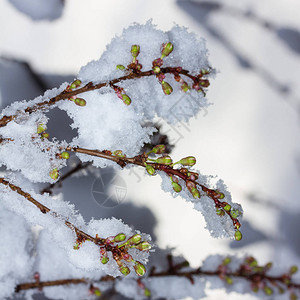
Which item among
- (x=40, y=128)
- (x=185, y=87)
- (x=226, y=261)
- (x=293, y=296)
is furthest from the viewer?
(x=293, y=296)

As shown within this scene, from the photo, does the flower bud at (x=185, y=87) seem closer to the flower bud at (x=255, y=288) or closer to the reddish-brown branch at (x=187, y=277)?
the reddish-brown branch at (x=187, y=277)

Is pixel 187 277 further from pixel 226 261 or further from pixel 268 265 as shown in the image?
pixel 268 265

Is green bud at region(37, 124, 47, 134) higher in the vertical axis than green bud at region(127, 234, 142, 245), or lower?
higher

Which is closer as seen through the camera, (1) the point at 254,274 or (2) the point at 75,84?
(2) the point at 75,84

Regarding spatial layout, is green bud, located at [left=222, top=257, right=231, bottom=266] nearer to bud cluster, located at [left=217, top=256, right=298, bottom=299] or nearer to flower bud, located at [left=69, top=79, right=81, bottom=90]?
bud cluster, located at [left=217, top=256, right=298, bottom=299]

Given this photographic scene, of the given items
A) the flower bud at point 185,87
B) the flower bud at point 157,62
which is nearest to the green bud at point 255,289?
the flower bud at point 185,87

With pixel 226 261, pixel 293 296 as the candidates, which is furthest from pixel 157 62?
pixel 293 296

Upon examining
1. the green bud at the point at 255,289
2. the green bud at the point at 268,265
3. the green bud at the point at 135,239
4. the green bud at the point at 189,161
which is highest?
the green bud at the point at 189,161

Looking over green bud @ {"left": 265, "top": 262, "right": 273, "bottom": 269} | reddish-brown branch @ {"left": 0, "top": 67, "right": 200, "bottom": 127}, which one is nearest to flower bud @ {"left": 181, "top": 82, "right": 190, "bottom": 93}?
reddish-brown branch @ {"left": 0, "top": 67, "right": 200, "bottom": 127}

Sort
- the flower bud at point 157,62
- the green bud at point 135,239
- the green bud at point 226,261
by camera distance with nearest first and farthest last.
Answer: the green bud at point 135,239, the flower bud at point 157,62, the green bud at point 226,261

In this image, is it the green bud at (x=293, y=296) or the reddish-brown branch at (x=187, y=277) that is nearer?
the reddish-brown branch at (x=187, y=277)

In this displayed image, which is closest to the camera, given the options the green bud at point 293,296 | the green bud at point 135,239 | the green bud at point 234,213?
the green bud at point 135,239

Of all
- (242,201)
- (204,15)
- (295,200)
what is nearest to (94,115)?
(204,15)

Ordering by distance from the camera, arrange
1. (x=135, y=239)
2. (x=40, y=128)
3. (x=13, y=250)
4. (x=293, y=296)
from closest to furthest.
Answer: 1. (x=135, y=239)
2. (x=40, y=128)
3. (x=13, y=250)
4. (x=293, y=296)
